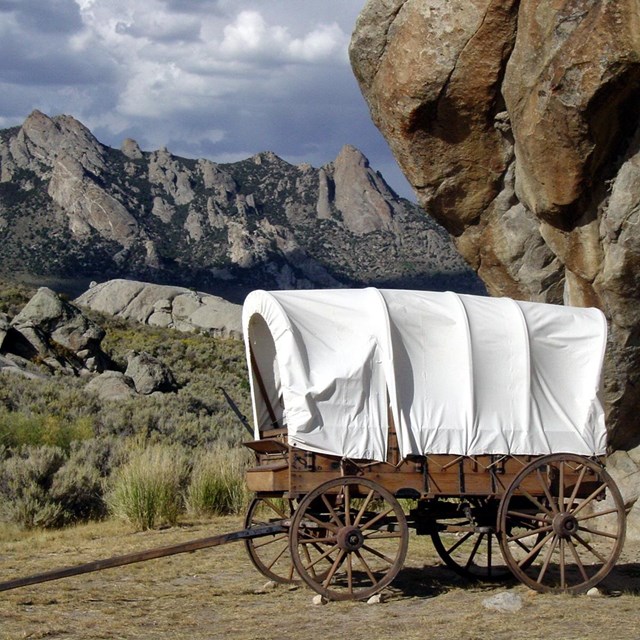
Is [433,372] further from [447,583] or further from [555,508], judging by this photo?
[447,583]

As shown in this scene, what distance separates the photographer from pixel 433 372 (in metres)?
8.14

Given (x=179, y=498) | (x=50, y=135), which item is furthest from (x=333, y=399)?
(x=50, y=135)

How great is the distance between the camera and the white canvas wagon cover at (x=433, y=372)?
7.77 m

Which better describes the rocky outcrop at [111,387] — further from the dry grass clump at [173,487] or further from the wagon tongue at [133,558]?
the wagon tongue at [133,558]

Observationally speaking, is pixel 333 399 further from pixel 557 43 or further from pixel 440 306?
pixel 557 43

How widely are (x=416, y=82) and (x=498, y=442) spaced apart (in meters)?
5.14

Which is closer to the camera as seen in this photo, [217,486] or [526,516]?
[526,516]

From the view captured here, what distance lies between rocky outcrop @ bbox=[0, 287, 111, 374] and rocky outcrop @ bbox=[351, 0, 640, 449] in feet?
55.8

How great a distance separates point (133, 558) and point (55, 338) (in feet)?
74.8

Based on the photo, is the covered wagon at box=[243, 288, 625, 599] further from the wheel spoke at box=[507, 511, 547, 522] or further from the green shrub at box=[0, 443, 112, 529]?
the green shrub at box=[0, 443, 112, 529]

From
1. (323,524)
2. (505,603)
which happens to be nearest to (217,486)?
(323,524)

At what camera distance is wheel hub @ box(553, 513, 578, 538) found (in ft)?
26.4

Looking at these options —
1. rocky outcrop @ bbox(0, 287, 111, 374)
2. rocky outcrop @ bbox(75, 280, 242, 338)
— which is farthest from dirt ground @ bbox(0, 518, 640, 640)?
rocky outcrop @ bbox(75, 280, 242, 338)

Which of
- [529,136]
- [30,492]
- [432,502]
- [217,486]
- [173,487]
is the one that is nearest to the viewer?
[432,502]
